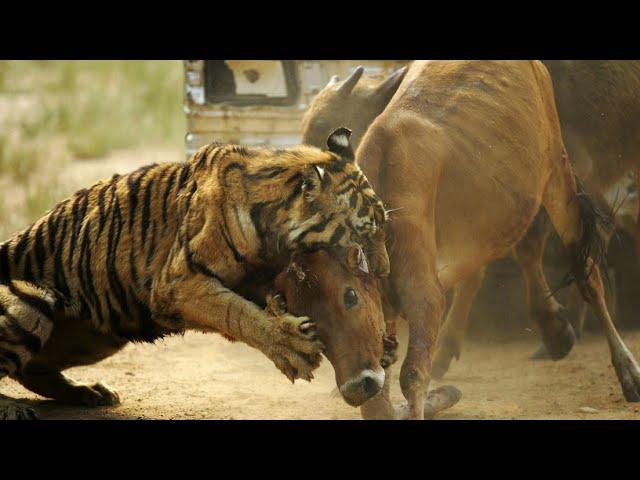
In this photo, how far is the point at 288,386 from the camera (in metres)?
5.34

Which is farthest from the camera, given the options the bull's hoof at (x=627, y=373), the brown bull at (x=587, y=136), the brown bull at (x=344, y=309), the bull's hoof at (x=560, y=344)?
the brown bull at (x=587, y=136)

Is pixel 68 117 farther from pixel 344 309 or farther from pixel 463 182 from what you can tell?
pixel 344 309

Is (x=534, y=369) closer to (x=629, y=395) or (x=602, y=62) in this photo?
(x=629, y=395)

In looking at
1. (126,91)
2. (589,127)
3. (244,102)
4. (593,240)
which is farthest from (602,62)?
(126,91)

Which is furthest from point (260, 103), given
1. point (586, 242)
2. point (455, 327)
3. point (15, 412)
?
point (15, 412)

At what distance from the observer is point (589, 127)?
597cm

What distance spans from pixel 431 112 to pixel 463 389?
1.63 meters

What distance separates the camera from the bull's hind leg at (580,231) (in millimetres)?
5383

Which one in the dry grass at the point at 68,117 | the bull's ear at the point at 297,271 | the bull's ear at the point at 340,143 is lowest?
the dry grass at the point at 68,117

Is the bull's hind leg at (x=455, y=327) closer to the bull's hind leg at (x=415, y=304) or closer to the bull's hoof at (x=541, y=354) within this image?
the bull's hoof at (x=541, y=354)

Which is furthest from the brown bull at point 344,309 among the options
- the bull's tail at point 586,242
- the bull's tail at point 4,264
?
the bull's tail at point 586,242

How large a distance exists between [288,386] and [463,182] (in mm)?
1541

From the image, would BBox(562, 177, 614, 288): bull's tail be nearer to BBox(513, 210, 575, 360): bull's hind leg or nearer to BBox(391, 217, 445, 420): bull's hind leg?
BBox(513, 210, 575, 360): bull's hind leg

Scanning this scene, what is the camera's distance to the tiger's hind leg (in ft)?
15.6
